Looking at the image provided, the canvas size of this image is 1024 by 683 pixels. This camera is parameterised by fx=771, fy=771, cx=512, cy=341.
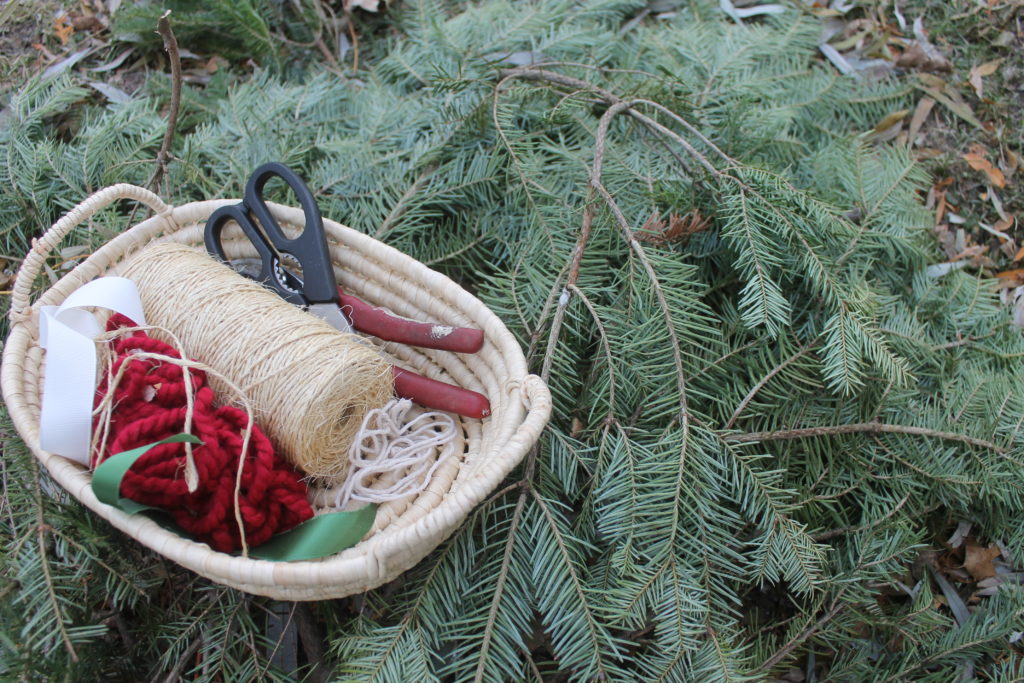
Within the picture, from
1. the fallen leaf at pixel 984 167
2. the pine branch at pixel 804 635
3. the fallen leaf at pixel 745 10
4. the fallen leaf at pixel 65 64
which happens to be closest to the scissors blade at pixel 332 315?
the pine branch at pixel 804 635

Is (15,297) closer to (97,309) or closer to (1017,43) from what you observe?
Answer: (97,309)

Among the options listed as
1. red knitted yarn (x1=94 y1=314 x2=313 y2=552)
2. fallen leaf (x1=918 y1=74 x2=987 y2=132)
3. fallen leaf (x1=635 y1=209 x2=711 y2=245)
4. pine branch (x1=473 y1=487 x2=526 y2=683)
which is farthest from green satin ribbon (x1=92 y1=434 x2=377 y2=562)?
fallen leaf (x1=918 y1=74 x2=987 y2=132)

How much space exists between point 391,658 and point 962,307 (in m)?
1.12

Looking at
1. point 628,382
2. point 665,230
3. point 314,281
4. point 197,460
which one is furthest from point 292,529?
point 665,230

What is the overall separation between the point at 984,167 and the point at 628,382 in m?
1.11

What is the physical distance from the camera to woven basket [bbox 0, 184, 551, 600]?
2.86 feet

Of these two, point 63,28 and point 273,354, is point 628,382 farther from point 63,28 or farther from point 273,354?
point 63,28

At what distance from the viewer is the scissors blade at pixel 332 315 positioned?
1.14 m

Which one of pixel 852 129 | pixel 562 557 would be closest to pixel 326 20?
pixel 852 129

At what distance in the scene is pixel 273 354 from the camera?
1.01 metres

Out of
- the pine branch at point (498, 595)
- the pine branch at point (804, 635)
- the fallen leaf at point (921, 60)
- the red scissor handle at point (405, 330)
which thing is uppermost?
the red scissor handle at point (405, 330)

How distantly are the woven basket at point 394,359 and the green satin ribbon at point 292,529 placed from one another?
21 mm

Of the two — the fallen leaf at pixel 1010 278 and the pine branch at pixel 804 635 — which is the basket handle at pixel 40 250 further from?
the fallen leaf at pixel 1010 278

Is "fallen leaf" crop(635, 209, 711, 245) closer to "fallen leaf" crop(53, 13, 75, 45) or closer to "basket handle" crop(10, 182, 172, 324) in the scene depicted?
"basket handle" crop(10, 182, 172, 324)
